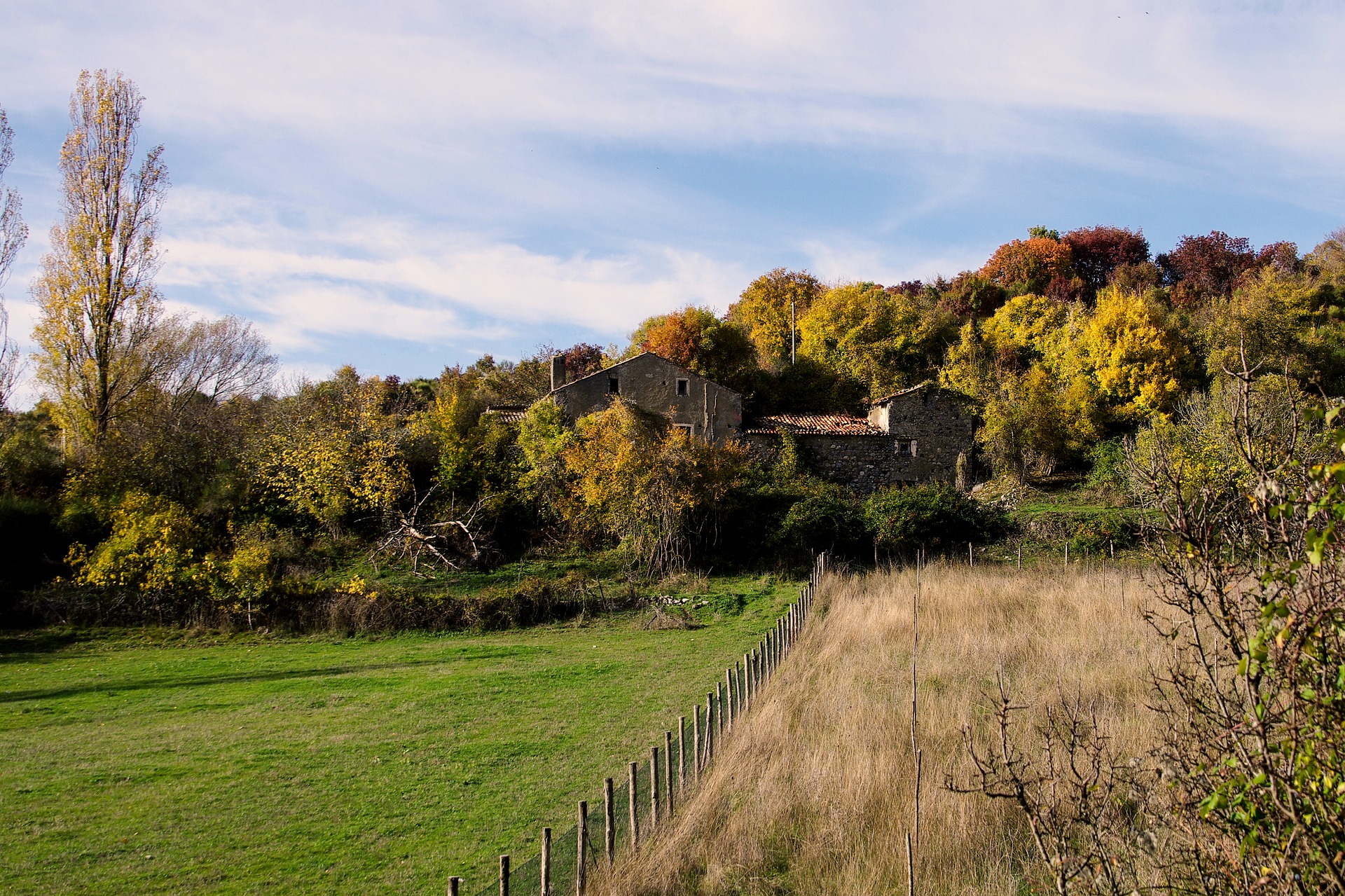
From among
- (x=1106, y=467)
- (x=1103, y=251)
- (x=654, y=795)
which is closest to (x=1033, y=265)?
(x=1103, y=251)

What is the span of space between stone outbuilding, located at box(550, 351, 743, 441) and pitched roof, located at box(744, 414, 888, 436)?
1.10m

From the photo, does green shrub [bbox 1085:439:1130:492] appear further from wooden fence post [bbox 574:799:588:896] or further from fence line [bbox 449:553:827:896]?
wooden fence post [bbox 574:799:588:896]

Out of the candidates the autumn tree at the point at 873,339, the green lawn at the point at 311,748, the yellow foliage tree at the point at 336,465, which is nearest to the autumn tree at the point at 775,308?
the autumn tree at the point at 873,339

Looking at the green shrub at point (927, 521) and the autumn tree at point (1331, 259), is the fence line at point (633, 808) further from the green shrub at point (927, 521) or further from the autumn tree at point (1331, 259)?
the autumn tree at point (1331, 259)

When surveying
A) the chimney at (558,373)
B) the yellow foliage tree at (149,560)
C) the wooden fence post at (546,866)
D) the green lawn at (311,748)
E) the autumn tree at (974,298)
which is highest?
the autumn tree at (974,298)

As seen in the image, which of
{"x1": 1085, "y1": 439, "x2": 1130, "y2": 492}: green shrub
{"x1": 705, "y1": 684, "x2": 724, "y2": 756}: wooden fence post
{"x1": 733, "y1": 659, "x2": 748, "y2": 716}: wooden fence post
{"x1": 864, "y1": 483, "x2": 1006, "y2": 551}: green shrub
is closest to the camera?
{"x1": 705, "y1": 684, "x2": 724, "y2": 756}: wooden fence post

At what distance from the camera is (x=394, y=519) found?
2792cm

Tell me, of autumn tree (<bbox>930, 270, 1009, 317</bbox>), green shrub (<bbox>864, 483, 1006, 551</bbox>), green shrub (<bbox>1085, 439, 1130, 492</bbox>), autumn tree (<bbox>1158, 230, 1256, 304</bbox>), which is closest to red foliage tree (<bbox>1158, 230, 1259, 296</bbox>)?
autumn tree (<bbox>1158, 230, 1256, 304</bbox>)

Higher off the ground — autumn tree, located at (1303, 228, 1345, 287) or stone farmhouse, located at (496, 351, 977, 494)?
autumn tree, located at (1303, 228, 1345, 287)

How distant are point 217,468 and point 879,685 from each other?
24907 millimetres

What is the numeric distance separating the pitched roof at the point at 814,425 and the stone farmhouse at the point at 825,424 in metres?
0.04

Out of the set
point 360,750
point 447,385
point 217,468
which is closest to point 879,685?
point 360,750

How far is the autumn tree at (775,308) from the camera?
4419 cm

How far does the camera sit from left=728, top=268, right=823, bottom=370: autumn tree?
44188 mm
